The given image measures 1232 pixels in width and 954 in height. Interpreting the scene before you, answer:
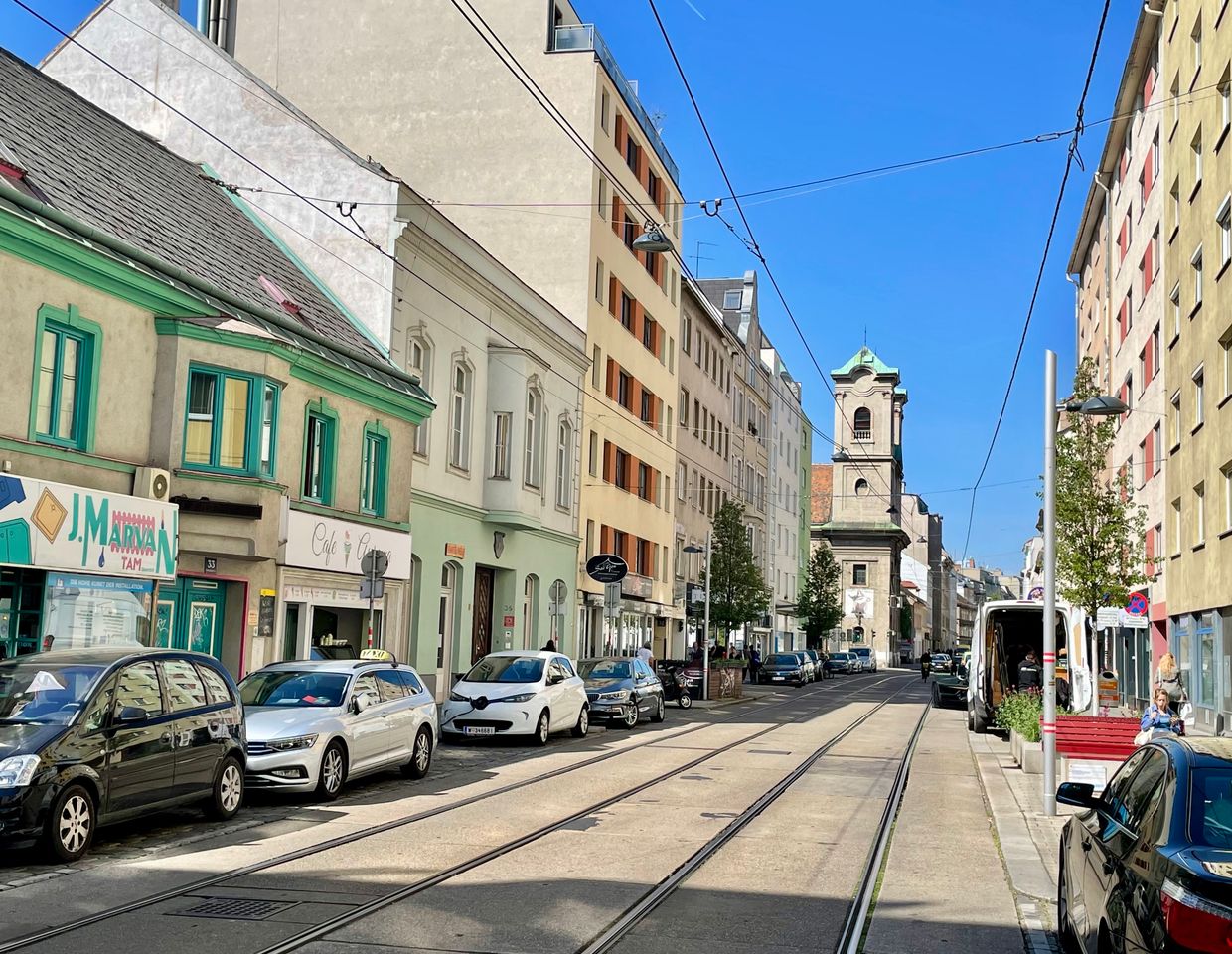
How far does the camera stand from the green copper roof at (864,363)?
117m

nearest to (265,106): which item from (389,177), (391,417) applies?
(389,177)

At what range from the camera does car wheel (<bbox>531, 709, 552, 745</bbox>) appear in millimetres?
22375

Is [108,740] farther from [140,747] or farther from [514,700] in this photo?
[514,700]

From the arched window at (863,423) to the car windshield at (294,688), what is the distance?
104241 millimetres

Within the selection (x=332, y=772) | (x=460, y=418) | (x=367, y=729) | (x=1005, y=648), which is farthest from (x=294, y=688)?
(x=1005, y=648)

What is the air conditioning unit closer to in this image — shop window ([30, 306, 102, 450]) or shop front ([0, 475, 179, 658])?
shop front ([0, 475, 179, 658])

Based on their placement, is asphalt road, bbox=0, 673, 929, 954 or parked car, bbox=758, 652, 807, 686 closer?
asphalt road, bbox=0, 673, 929, 954

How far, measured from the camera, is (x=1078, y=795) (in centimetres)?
753

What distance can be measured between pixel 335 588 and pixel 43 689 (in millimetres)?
13664

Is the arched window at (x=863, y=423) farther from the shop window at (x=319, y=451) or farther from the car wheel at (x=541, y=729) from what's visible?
the car wheel at (x=541, y=729)

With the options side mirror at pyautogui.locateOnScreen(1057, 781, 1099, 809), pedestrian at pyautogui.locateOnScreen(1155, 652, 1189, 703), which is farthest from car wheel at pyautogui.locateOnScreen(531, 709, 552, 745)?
side mirror at pyautogui.locateOnScreen(1057, 781, 1099, 809)

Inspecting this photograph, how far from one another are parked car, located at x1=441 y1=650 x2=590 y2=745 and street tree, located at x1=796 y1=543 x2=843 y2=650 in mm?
56567

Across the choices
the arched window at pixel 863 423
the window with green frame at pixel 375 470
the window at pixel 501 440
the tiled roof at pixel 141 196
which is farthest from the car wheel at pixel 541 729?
the arched window at pixel 863 423

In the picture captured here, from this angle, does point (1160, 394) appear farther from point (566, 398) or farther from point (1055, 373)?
point (1055, 373)
